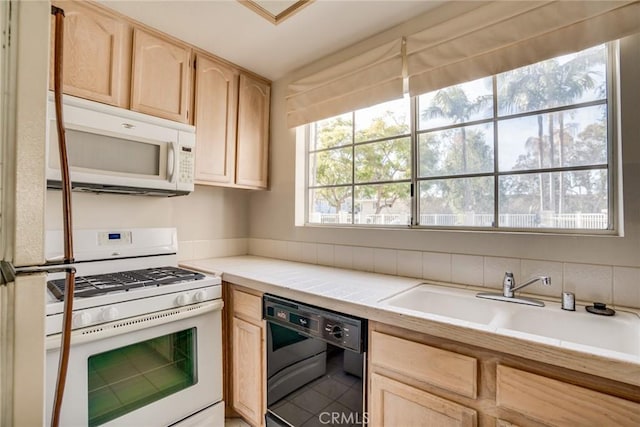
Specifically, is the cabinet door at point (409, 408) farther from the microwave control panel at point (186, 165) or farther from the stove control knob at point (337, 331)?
the microwave control panel at point (186, 165)

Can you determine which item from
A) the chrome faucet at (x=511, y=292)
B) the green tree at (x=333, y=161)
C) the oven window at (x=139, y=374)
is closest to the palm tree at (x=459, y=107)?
the chrome faucet at (x=511, y=292)

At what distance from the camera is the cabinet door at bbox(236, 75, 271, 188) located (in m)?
2.33

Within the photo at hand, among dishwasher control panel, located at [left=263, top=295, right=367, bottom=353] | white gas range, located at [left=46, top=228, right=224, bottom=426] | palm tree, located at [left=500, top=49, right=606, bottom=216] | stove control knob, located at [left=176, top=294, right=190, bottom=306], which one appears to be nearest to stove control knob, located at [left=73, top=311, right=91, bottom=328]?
white gas range, located at [left=46, top=228, right=224, bottom=426]

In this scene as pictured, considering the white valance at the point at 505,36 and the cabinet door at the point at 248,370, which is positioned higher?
the white valance at the point at 505,36

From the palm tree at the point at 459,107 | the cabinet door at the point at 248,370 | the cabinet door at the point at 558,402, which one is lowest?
the cabinet door at the point at 248,370

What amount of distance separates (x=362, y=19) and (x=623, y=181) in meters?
1.48

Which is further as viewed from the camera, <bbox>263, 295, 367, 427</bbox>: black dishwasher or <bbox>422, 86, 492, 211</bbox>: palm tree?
<bbox>422, 86, 492, 211</bbox>: palm tree

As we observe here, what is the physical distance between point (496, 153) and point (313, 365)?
1378 mm

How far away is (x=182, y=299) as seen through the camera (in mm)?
1570

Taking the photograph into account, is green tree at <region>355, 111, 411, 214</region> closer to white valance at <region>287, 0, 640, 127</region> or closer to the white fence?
the white fence

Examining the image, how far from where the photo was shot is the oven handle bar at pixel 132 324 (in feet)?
4.07

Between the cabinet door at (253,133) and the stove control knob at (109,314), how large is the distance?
1204 mm

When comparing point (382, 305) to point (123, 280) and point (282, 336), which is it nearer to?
point (282, 336)

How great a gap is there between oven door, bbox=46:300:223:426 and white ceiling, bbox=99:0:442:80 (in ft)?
5.31
